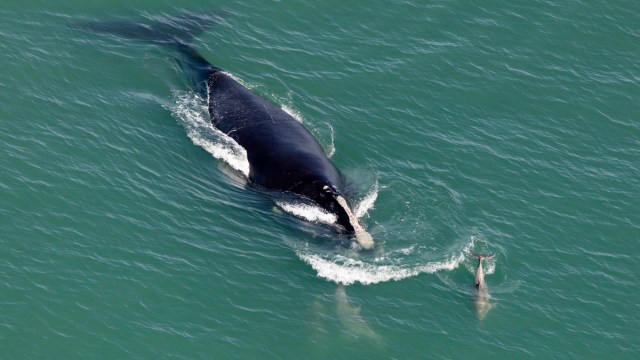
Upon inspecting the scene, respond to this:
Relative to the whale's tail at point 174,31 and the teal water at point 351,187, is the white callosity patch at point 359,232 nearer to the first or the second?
the teal water at point 351,187

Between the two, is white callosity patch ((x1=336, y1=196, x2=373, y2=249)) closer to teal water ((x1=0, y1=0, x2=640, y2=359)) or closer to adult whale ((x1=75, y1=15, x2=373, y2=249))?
adult whale ((x1=75, y1=15, x2=373, y2=249))

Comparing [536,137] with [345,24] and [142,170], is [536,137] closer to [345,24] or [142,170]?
[345,24]

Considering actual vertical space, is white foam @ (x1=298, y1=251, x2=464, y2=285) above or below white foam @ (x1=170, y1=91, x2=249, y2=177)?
below

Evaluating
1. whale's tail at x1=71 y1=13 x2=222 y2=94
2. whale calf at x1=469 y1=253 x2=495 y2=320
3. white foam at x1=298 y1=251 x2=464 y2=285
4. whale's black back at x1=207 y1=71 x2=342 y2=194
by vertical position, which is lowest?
whale calf at x1=469 y1=253 x2=495 y2=320

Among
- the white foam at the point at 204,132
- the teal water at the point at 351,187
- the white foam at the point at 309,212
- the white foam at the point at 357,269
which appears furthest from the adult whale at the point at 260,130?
the white foam at the point at 357,269

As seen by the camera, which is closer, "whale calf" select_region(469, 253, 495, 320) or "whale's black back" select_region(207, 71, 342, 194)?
"whale calf" select_region(469, 253, 495, 320)

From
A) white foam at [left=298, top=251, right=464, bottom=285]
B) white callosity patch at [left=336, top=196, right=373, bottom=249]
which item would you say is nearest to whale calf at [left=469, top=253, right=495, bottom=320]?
white foam at [left=298, top=251, right=464, bottom=285]
